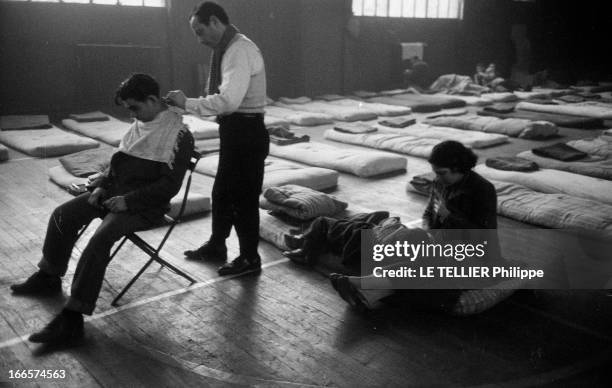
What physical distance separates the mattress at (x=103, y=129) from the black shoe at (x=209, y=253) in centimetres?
349

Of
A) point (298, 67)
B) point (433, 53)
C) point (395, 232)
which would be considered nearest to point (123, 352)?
point (395, 232)

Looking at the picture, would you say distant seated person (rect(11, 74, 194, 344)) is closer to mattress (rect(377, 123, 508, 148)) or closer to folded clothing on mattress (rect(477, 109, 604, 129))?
mattress (rect(377, 123, 508, 148))

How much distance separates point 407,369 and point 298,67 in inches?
345

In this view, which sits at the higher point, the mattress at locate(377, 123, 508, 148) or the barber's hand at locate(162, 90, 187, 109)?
the barber's hand at locate(162, 90, 187, 109)

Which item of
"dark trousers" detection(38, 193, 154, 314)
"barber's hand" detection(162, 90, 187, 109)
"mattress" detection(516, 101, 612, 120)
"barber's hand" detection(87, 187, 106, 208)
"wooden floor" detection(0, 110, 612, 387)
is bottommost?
"wooden floor" detection(0, 110, 612, 387)

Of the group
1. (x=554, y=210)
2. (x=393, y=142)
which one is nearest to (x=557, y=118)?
(x=393, y=142)

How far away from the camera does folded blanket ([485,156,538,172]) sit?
4.77 metres

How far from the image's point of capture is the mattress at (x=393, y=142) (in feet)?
19.5

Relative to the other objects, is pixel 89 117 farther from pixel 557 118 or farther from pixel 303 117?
pixel 557 118

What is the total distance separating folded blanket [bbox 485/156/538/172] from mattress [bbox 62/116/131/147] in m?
3.90

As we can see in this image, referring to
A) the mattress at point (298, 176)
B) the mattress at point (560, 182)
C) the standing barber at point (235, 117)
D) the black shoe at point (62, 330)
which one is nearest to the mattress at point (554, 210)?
the mattress at point (560, 182)

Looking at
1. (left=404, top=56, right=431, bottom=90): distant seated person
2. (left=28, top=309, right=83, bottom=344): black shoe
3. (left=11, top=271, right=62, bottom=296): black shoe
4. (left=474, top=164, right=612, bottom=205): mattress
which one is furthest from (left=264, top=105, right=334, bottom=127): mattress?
(left=28, top=309, right=83, bottom=344): black shoe

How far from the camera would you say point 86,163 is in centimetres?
492

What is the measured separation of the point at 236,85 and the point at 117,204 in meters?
0.75
